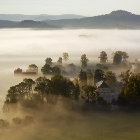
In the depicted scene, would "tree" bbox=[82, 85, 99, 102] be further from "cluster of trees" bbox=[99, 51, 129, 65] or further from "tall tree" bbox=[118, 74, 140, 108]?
"cluster of trees" bbox=[99, 51, 129, 65]

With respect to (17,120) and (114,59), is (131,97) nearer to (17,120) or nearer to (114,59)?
(17,120)

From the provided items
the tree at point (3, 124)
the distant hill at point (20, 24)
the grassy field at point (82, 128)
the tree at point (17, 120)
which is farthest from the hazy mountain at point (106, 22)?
the tree at point (3, 124)

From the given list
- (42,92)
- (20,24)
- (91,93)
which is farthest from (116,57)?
(20,24)

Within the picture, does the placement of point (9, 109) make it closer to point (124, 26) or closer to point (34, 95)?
point (34, 95)

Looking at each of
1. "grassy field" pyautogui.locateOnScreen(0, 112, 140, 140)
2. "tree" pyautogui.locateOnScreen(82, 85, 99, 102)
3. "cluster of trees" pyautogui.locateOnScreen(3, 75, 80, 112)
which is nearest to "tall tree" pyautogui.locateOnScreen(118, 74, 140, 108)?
"grassy field" pyautogui.locateOnScreen(0, 112, 140, 140)

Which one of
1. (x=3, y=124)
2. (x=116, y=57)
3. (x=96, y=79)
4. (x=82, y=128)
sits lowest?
(x=82, y=128)
